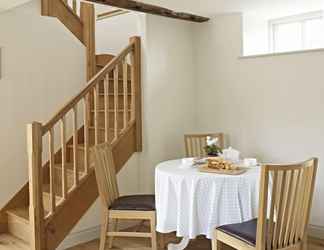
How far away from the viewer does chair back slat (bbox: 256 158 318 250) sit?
90.6 inches

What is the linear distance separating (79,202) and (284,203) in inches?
76.8

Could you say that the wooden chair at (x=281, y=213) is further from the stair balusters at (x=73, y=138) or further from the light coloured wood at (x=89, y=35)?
the light coloured wood at (x=89, y=35)

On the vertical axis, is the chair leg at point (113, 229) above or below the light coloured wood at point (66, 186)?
below

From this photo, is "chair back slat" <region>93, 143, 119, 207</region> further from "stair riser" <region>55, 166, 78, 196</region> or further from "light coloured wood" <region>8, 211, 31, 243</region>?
"light coloured wood" <region>8, 211, 31, 243</region>

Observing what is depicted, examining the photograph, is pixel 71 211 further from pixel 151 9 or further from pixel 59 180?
pixel 151 9

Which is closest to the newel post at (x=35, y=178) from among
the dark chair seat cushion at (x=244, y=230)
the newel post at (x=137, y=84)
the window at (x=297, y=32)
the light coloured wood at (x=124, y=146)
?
the light coloured wood at (x=124, y=146)

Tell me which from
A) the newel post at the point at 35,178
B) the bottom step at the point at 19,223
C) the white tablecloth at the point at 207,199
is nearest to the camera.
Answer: the white tablecloth at the point at 207,199

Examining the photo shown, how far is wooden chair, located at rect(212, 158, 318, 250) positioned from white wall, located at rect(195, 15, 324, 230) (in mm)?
1317

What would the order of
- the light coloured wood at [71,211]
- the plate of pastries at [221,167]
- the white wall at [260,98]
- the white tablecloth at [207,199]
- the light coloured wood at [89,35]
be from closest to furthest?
the white tablecloth at [207,199], the plate of pastries at [221,167], the light coloured wood at [71,211], the white wall at [260,98], the light coloured wood at [89,35]

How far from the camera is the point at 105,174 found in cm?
339

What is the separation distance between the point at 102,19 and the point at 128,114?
6.57 ft

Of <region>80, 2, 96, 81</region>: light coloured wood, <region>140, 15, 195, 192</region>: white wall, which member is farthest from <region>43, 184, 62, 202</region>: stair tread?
<region>80, 2, 96, 81</region>: light coloured wood

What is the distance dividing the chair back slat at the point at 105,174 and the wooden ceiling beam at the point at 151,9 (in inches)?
50.5

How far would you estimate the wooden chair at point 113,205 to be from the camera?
128 inches
